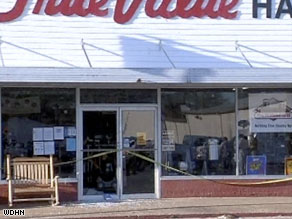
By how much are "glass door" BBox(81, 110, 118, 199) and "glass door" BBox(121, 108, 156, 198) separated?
0.23m

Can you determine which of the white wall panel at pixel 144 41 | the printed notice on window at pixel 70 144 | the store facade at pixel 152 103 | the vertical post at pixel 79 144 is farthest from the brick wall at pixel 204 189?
the white wall panel at pixel 144 41

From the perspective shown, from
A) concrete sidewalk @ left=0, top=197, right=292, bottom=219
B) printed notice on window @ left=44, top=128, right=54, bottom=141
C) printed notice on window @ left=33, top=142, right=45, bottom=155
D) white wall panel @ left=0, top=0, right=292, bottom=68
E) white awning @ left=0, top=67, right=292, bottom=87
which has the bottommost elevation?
concrete sidewalk @ left=0, top=197, right=292, bottom=219

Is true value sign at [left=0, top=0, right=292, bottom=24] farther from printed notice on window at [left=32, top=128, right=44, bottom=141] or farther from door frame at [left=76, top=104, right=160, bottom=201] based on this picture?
printed notice on window at [left=32, top=128, right=44, bottom=141]

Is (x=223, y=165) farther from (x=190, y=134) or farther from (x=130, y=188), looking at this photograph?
(x=130, y=188)

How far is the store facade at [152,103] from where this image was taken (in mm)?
14500

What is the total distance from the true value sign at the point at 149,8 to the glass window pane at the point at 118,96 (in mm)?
1589

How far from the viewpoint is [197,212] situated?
12938mm

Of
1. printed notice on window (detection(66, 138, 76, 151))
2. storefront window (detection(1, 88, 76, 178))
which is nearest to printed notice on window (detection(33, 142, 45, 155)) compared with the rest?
storefront window (detection(1, 88, 76, 178))

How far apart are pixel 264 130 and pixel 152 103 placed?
2.69m

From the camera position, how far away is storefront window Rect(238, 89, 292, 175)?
49.9 feet

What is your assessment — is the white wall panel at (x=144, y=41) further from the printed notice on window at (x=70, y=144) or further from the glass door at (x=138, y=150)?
the printed notice on window at (x=70, y=144)

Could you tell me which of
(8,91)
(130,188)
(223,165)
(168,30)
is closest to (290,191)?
(223,165)

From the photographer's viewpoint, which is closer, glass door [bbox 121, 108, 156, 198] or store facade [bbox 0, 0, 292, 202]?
store facade [bbox 0, 0, 292, 202]

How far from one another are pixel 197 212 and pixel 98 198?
108 inches
